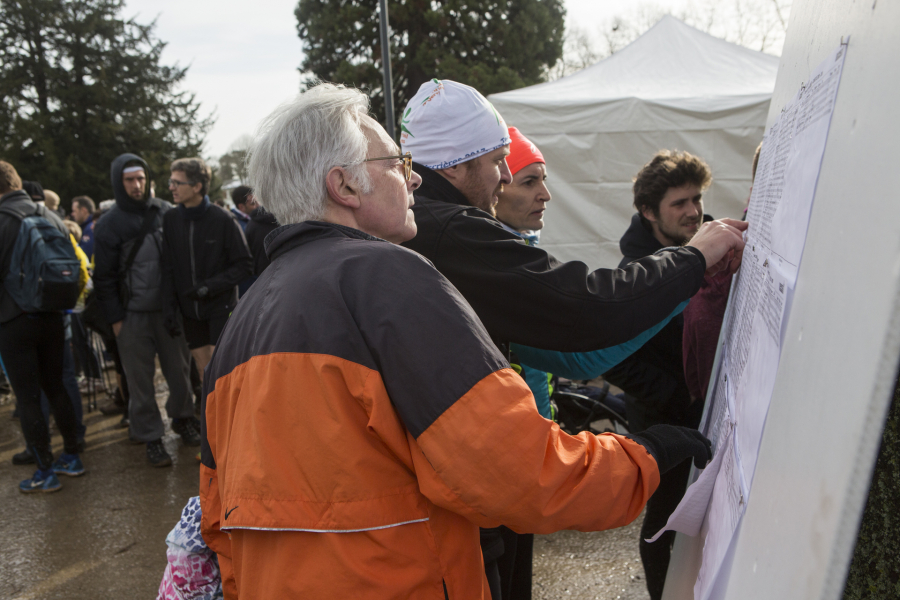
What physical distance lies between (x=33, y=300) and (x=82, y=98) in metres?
19.7

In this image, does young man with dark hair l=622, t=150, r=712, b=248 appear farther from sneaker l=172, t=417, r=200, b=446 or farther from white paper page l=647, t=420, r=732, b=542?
sneaker l=172, t=417, r=200, b=446

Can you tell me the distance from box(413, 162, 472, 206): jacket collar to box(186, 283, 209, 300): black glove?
3.10m

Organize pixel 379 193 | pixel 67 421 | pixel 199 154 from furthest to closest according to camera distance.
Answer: pixel 199 154, pixel 67 421, pixel 379 193

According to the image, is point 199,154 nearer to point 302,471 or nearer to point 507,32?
point 507,32

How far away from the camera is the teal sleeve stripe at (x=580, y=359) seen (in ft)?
4.97

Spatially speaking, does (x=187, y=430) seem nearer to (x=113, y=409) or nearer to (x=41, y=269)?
(x=113, y=409)

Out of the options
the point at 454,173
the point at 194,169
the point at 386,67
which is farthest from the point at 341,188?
the point at 386,67

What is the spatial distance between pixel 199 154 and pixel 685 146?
64.0 feet

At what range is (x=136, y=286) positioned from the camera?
14.7ft

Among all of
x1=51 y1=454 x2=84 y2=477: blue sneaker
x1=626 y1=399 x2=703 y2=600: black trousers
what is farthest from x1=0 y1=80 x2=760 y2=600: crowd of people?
x1=51 y1=454 x2=84 y2=477: blue sneaker

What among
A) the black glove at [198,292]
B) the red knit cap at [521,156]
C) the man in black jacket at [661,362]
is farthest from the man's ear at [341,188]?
the black glove at [198,292]

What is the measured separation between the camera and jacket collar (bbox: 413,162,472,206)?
1.61 m

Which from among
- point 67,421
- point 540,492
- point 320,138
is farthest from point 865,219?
point 67,421

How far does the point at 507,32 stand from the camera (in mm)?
19797
